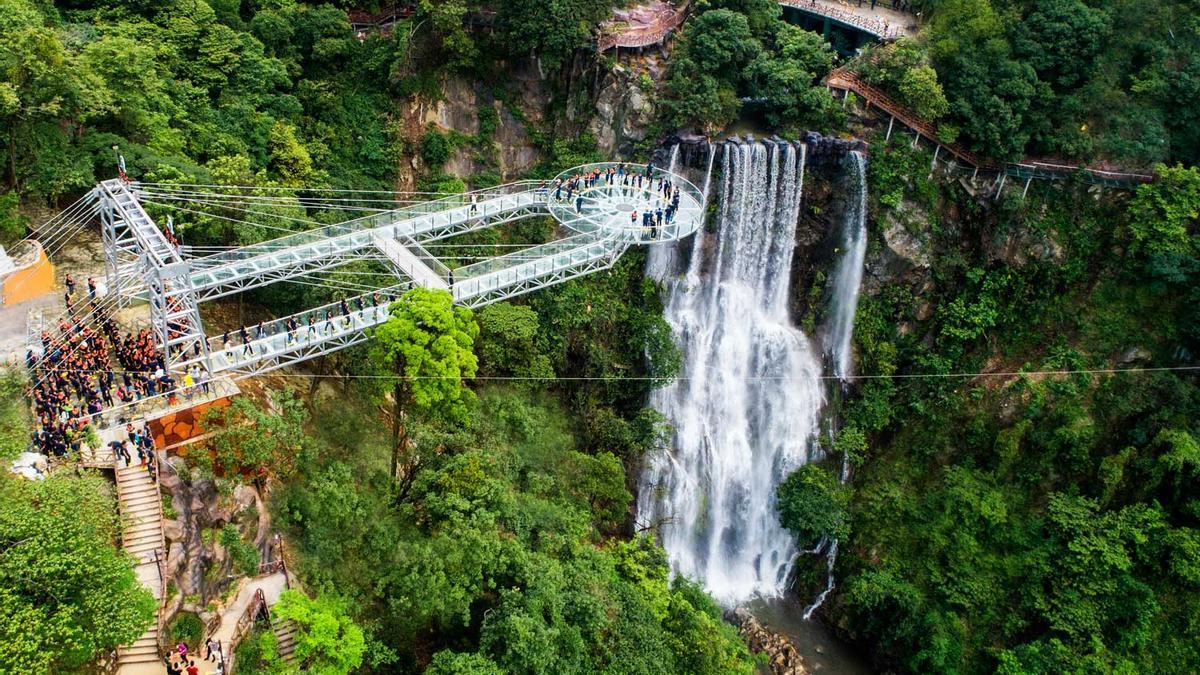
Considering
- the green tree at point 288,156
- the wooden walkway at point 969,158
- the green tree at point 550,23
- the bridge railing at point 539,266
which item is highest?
the green tree at point 550,23

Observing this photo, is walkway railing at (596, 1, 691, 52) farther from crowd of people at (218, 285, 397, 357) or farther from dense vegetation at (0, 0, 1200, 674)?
crowd of people at (218, 285, 397, 357)

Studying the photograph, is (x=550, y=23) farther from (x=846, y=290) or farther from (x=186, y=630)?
(x=186, y=630)

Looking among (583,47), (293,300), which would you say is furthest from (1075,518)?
(293,300)

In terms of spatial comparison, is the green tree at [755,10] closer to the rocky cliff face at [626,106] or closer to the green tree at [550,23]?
the rocky cliff face at [626,106]

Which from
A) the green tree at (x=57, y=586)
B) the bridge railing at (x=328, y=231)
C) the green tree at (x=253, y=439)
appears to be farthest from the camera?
the bridge railing at (x=328, y=231)

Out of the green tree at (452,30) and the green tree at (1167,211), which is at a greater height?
the green tree at (452,30)

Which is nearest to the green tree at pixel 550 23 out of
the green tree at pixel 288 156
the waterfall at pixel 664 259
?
the waterfall at pixel 664 259
